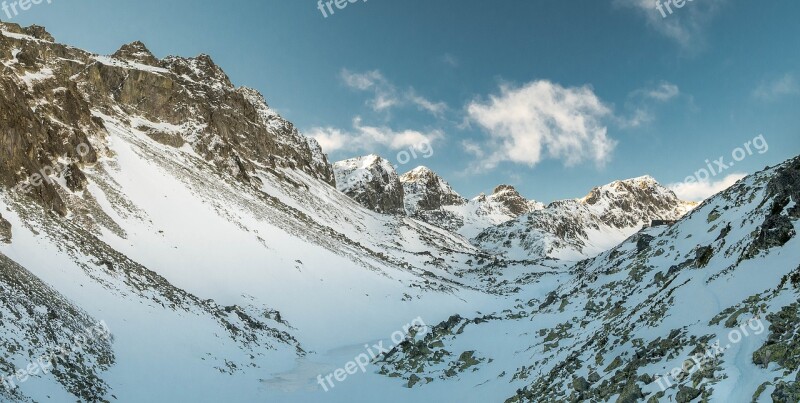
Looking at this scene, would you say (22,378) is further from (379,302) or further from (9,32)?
(9,32)

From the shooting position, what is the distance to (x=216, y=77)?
132750 millimetres

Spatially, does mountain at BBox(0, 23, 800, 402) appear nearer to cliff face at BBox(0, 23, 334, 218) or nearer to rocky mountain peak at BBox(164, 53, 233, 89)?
cliff face at BBox(0, 23, 334, 218)

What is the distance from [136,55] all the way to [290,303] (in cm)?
11670

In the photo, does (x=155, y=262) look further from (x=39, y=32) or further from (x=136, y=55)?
(x=136, y=55)

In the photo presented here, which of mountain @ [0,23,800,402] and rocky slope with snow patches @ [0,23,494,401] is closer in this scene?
mountain @ [0,23,800,402]

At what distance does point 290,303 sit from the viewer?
129ft

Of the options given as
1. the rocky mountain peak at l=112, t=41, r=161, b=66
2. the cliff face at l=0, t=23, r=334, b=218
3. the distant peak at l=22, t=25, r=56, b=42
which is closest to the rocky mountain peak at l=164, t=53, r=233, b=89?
the cliff face at l=0, t=23, r=334, b=218

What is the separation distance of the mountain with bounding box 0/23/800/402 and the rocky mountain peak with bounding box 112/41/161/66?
49.8 metres

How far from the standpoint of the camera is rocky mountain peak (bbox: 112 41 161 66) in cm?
12019

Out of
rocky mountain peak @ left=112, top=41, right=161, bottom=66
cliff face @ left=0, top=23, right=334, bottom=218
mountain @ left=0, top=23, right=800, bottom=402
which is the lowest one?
mountain @ left=0, top=23, right=800, bottom=402

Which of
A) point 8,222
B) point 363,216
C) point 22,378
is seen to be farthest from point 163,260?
point 363,216

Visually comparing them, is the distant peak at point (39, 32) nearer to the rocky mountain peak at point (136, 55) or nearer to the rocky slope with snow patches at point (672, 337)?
the rocky mountain peak at point (136, 55)

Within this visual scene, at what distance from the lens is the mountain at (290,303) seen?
11.9m

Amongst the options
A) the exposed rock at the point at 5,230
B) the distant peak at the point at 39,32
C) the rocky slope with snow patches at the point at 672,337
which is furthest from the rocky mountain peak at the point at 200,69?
the rocky slope with snow patches at the point at 672,337
